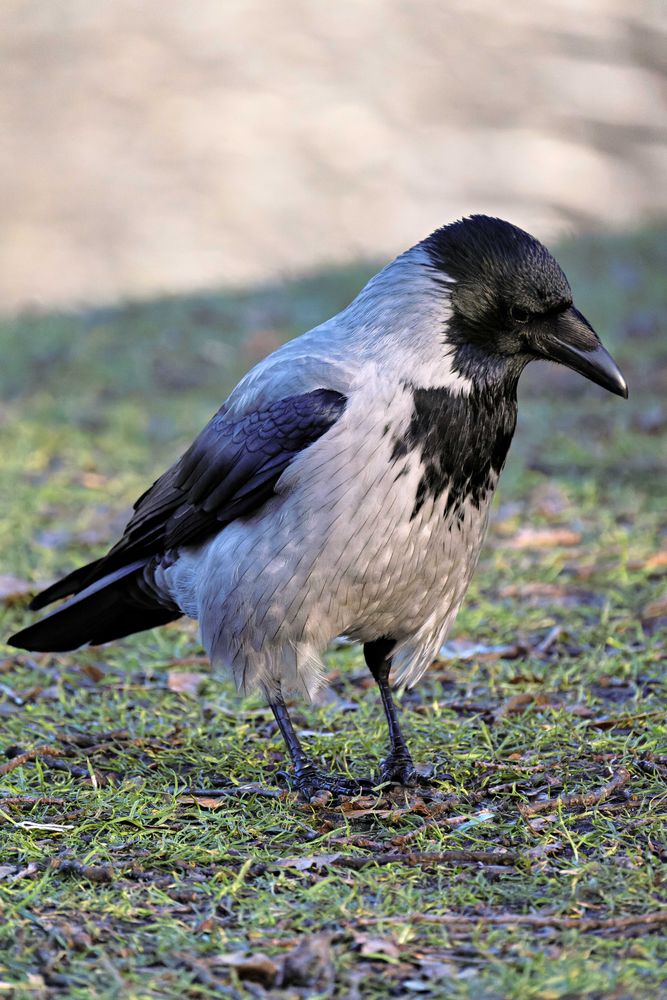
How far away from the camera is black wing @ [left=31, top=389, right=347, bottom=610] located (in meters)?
3.66

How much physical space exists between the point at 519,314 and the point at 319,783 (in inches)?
57.0

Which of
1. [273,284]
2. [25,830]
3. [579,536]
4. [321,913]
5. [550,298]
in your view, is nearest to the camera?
[321,913]

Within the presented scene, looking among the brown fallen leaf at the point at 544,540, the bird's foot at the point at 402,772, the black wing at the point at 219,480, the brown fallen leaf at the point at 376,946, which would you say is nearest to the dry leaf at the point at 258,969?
the brown fallen leaf at the point at 376,946

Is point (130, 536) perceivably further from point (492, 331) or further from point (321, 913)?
point (321, 913)

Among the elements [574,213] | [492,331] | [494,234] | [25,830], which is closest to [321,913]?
[25,830]

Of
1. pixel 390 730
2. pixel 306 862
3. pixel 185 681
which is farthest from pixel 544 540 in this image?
pixel 306 862

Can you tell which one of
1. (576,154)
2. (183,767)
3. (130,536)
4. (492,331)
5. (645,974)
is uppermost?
(576,154)

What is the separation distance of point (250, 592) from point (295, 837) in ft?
2.28

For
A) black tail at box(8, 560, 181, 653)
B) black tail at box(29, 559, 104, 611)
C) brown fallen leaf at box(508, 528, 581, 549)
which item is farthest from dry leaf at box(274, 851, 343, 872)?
brown fallen leaf at box(508, 528, 581, 549)

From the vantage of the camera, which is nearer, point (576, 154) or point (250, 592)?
point (250, 592)

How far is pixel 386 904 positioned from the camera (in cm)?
295

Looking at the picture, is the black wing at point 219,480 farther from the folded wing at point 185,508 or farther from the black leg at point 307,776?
the black leg at point 307,776

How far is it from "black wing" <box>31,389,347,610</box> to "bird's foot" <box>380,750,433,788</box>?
2.77ft

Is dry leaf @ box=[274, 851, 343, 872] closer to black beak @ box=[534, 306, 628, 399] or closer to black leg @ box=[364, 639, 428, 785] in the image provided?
black leg @ box=[364, 639, 428, 785]
